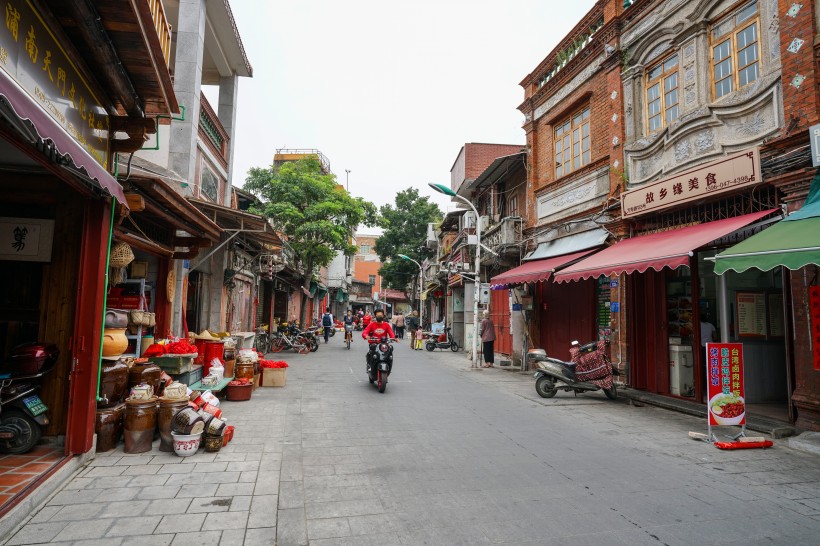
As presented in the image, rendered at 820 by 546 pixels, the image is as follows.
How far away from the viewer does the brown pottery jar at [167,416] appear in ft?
18.3

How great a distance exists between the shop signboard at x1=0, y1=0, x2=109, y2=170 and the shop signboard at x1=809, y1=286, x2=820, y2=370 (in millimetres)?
8783

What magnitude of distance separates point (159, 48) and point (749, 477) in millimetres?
7423

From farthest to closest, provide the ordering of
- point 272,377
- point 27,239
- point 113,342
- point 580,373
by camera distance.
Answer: point 272,377
point 580,373
point 113,342
point 27,239

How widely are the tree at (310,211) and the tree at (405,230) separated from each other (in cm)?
1953

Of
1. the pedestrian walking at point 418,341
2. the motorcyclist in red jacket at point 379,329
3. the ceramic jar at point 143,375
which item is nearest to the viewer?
the ceramic jar at point 143,375

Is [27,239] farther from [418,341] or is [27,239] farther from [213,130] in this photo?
[418,341]

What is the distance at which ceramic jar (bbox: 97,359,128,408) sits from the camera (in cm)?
562

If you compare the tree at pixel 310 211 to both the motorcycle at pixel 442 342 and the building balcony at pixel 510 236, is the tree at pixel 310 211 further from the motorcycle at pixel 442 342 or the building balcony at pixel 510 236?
the building balcony at pixel 510 236

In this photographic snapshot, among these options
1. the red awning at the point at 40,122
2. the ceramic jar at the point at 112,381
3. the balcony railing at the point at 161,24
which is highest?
the balcony railing at the point at 161,24

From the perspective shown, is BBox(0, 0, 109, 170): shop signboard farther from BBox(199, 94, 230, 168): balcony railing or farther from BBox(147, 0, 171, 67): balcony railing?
BBox(199, 94, 230, 168): balcony railing

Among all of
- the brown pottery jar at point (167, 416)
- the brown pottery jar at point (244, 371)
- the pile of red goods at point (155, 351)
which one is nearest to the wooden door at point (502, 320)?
the brown pottery jar at point (244, 371)

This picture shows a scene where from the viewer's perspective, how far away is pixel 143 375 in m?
6.10

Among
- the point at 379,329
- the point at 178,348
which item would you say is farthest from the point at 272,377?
the point at 178,348

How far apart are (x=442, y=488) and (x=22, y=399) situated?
4.20 m
